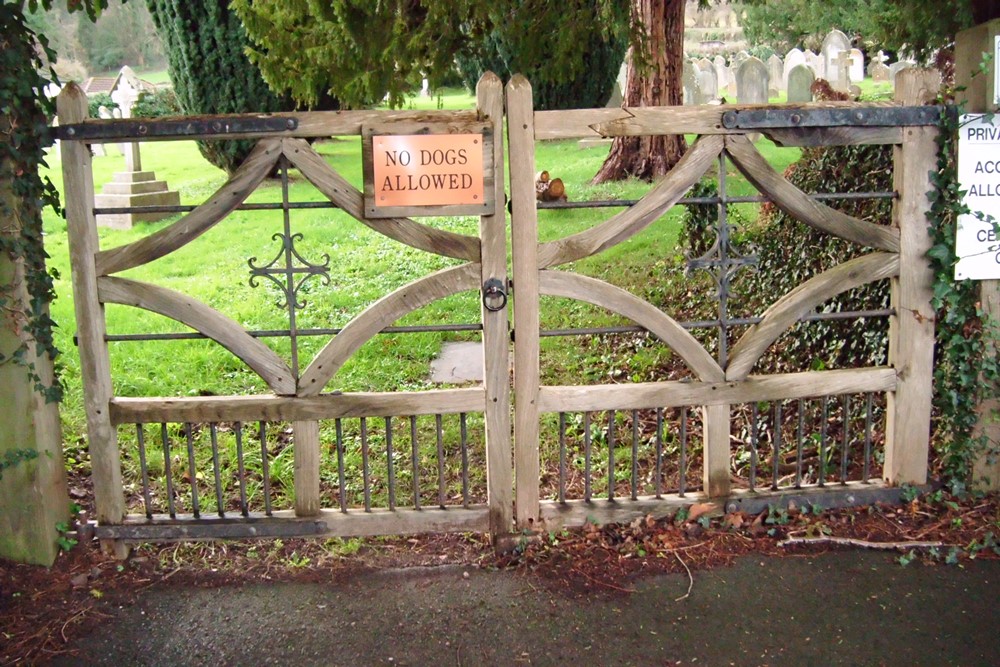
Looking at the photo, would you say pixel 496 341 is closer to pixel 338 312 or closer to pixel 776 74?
pixel 338 312

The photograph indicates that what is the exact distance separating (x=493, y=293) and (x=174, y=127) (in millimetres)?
1456

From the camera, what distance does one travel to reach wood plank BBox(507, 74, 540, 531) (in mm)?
3900

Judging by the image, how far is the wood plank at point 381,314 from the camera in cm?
403

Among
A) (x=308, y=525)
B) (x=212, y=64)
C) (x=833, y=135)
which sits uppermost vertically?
(x=212, y=64)

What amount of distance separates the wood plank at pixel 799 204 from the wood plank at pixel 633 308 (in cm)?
71

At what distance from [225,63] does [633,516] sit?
443 inches

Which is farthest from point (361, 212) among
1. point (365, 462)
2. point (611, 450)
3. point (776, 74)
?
point (776, 74)

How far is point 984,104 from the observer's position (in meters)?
4.19

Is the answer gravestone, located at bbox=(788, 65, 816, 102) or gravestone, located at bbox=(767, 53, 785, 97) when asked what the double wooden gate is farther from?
gravestone, located at bbox=(767, 53, 785, 97)

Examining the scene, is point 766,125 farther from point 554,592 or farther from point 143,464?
point 143,464

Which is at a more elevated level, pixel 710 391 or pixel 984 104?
pixel 984 104

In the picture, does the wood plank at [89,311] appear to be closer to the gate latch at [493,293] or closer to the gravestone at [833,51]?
the gate latch at [493,293]

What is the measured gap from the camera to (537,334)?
13.3ft

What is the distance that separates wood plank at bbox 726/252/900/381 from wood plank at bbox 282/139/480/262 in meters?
1.27
